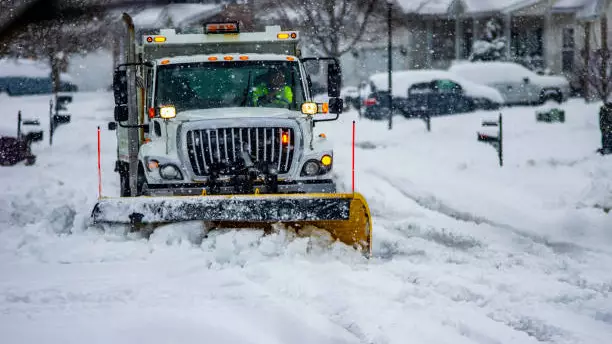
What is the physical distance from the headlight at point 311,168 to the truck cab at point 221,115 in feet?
0.04

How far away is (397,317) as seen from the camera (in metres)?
5.45

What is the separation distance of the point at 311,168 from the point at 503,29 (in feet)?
118

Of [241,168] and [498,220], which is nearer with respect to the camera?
[241,168]

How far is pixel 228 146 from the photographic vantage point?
830 centimetres

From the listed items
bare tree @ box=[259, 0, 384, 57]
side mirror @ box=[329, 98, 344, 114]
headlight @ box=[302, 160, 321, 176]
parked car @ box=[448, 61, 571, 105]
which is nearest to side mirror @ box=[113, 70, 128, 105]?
headlight @ box=[302, 160, 321, 176]

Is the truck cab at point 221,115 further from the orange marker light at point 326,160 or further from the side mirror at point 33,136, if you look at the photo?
the side mirror at point 33,136

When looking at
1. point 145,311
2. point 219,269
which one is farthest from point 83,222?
point 145,311

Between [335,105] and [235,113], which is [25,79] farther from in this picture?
[235,113]

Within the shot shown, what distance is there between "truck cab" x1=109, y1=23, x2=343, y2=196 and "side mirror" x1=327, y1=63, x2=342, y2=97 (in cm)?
1

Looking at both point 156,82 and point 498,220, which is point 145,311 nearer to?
point 156,82

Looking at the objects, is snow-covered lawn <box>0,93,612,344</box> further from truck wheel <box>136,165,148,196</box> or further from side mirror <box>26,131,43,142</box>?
side mirror <box>26,131,43,142</box>

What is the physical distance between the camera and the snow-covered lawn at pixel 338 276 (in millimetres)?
5113

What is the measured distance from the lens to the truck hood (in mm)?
Result: 8414

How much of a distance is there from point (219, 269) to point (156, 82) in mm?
3340
